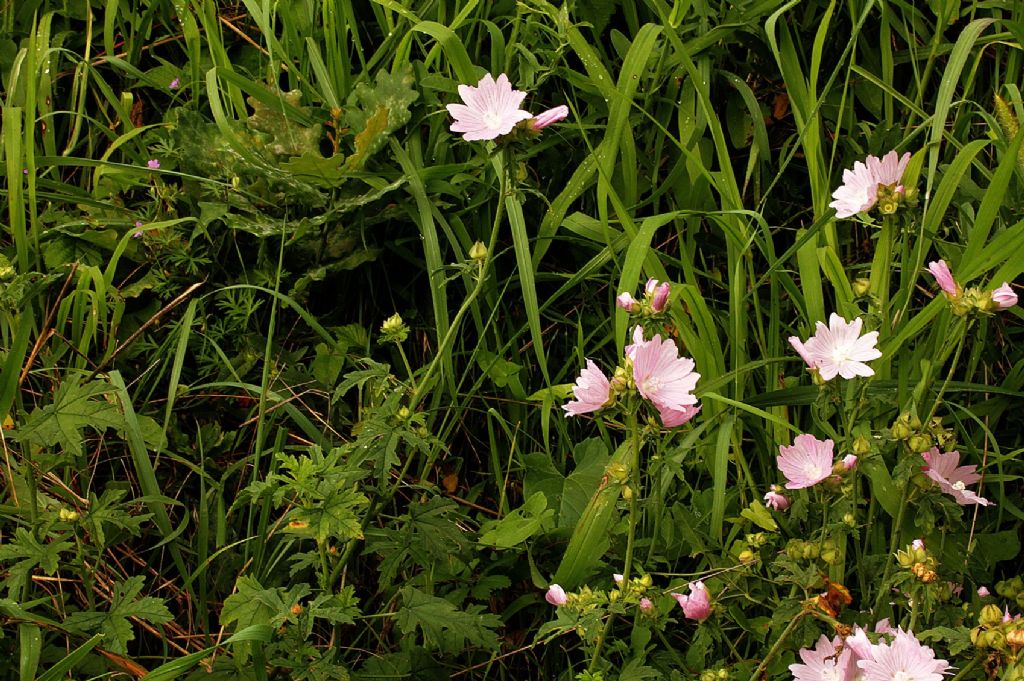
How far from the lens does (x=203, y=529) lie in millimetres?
1936

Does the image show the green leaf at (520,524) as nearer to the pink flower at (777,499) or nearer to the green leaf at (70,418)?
the pink flower at (777,499)

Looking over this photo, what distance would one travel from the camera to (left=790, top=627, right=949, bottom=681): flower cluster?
1.39 m

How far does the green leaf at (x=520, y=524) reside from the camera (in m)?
1.84

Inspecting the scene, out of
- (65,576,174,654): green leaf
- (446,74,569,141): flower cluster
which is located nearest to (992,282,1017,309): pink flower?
(446,74,569,141): flower cluster

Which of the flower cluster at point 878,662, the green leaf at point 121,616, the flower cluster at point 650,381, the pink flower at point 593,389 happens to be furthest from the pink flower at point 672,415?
the green leaf at point 121,616

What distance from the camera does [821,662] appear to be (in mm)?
1539

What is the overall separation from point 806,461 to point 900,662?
346 mm

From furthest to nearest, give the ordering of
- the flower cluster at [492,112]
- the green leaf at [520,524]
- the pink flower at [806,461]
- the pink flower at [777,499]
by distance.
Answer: the green leaf at [520,524]
the pink flower at [777,499]
the pink flower at [806,461]
the flower cluster at [492,112]

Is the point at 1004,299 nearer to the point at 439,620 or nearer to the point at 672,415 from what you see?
the point at 672,415

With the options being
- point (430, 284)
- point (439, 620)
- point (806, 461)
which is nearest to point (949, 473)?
point (806, 461)

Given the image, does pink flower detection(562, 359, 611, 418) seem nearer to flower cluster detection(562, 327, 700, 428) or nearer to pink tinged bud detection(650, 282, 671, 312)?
flower cluster detection(562, 327, 700, 428)

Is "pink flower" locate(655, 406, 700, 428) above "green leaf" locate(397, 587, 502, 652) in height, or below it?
above

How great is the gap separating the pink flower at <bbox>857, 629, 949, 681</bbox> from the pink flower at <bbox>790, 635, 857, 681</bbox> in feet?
0.29

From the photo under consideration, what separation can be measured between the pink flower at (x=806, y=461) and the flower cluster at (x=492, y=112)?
2.02 ft
